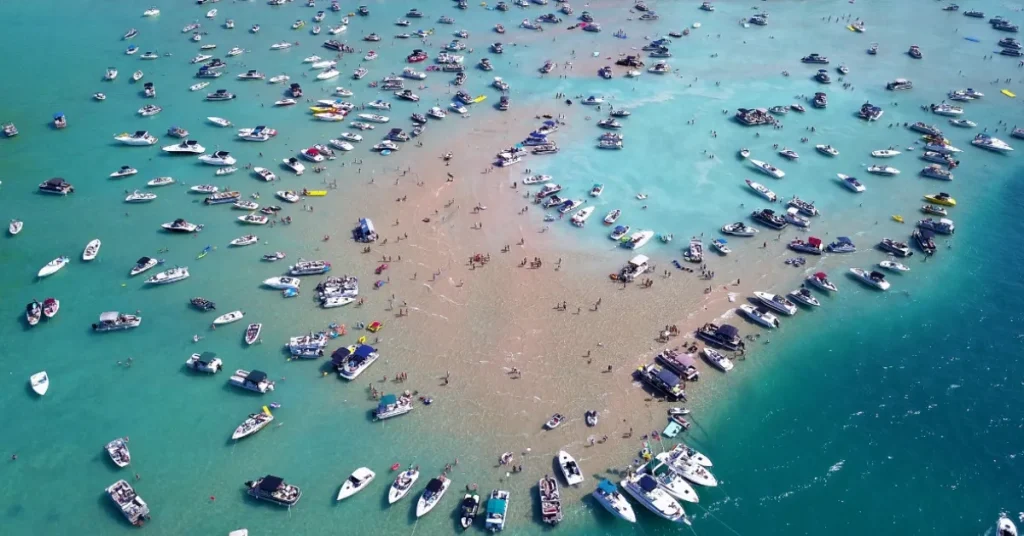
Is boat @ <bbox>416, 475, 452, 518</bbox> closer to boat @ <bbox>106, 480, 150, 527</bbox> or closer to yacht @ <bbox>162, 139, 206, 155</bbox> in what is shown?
boat @ <bbox>106, 480, 150, 527</bbox>

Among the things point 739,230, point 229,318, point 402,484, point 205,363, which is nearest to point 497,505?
point 402,484

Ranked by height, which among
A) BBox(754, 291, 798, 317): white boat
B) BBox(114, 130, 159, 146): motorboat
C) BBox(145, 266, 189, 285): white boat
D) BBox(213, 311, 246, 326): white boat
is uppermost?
BBox(114, 130, 159, 146): motorboat

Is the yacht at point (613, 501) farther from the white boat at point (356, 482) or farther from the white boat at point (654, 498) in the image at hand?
the white boat at point (356, 482)

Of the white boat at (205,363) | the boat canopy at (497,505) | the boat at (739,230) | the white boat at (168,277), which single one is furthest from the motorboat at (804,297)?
the white boat at (168,277)

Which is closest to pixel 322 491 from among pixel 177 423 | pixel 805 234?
pixel 177 423

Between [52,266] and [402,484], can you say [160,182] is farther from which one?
[402,484]

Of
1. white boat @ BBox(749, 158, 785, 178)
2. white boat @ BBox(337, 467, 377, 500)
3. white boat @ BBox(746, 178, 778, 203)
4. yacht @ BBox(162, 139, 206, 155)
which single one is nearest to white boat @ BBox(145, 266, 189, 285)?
yacht @ BBox(162, 139, 206, 155)
